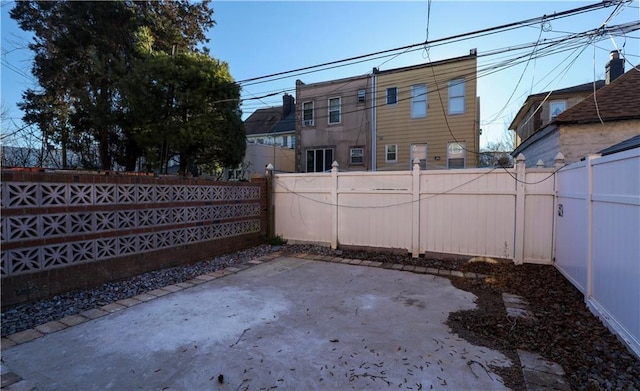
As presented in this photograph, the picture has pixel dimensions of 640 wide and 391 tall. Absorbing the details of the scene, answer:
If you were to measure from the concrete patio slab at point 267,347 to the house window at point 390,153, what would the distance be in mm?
8703

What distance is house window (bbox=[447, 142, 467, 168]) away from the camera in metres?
11.2

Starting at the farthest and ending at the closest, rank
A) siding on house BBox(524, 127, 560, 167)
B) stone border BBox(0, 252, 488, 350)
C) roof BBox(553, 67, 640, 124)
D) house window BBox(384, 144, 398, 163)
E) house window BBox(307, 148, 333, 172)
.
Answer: house window BBox(307, 148, 333, 172) < house window BBox(384, 144, 398, 163) < siding on house BBox(524, 127, 560, 167) < roof BBox(553, 67, 640, 124) < stone border BBox(0, 252, 488, 350)

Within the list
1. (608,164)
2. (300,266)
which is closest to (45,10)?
(300,266)

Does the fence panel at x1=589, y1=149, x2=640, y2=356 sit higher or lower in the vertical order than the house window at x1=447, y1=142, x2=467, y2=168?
lower

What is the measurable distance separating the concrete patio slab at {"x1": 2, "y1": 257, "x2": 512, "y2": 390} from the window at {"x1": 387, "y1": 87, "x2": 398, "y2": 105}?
9.44 m

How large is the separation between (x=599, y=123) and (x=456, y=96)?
5.22m

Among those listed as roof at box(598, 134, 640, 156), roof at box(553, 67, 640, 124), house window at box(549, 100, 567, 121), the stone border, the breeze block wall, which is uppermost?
house window at box(549, 100, 567, 121)

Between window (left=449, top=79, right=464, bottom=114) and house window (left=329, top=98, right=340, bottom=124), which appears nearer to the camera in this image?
window (left=449, top=79, right=464, bottom=114)

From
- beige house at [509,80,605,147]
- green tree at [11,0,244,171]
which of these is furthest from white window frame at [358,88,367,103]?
beige house at [509,80,605,147]

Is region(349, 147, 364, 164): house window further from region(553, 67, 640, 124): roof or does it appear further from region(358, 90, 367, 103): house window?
region(553, 67, 640, 124): roof

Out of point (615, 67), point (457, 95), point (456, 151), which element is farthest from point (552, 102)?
point (456, 151)

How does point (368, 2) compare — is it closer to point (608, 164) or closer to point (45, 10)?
point (608, 164)

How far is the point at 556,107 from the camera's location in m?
11.6

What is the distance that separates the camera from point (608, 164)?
3146mm
